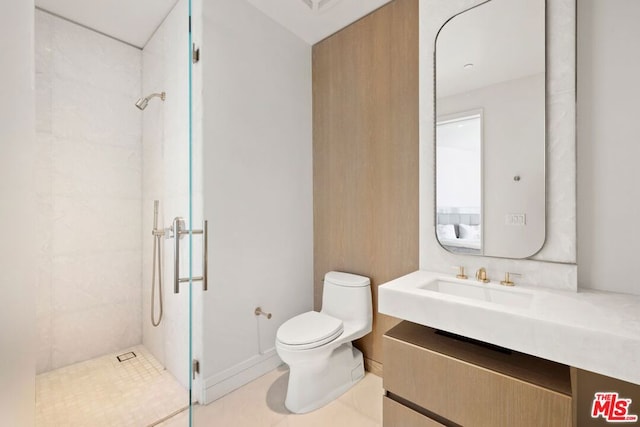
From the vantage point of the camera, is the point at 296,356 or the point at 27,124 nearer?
the point at 27,124

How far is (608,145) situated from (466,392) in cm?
119

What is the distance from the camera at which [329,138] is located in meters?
2.23

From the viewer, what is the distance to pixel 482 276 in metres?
1.43

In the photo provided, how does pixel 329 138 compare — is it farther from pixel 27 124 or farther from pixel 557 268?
pixel 27 124

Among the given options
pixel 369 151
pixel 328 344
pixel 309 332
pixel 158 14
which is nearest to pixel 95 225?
pixel 158 14

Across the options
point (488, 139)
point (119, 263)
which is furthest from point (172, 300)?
point (488, 139)

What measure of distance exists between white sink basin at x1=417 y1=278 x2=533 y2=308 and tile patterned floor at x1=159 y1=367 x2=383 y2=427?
810 millimetres

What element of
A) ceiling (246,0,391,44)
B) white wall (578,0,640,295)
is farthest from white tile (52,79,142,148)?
white wall (578,0,640,295)

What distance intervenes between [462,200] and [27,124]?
166cm

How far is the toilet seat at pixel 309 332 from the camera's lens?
1.56m

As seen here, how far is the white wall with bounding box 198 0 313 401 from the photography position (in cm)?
172

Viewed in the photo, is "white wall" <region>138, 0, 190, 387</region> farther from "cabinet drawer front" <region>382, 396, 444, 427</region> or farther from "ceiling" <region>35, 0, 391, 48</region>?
"cabinet drawer front" <region>382, 396, 444, 427</region>

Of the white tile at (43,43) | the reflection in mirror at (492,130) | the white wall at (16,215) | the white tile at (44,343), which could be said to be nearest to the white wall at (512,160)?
the reflection in mirror at (492,130)

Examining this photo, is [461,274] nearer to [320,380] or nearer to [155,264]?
[320,380]
